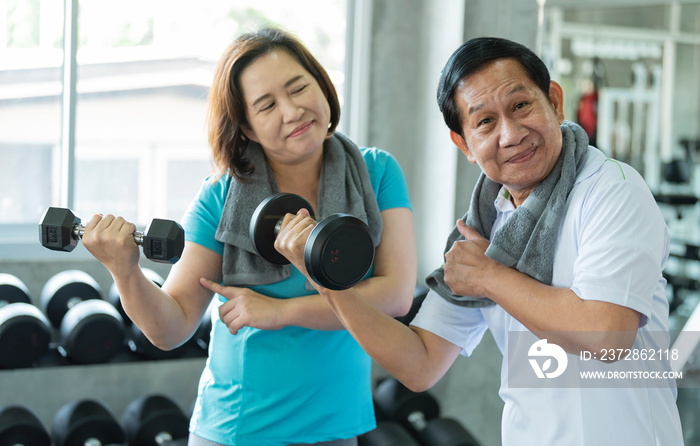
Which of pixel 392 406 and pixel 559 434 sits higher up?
pixel 559 434

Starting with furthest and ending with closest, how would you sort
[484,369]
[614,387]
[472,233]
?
[484,369], [472,233], [614,387]

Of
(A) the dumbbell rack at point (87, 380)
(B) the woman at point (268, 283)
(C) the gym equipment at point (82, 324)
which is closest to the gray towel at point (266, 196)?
(B) the woman at point (268, 283)

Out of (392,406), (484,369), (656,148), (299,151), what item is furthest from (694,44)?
(299,151)

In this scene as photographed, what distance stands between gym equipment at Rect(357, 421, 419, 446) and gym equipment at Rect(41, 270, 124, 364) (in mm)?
990

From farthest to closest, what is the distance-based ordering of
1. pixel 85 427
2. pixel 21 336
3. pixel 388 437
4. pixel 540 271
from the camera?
pixel 388 437 → pixel 85 427 → pixel 21 336 → pixel 540 271

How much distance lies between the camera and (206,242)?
1.41 meters

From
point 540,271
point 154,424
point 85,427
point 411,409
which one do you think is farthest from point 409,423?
point 540,271

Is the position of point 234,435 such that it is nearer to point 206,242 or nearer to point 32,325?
point 206,242

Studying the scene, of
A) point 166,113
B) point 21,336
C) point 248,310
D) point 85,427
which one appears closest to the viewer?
point 248,310

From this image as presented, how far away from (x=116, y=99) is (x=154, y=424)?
4.53ft

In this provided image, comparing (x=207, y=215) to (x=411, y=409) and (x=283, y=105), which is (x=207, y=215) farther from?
(x=411, y=409)

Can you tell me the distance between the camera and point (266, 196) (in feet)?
4.73

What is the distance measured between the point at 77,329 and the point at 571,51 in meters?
5.05

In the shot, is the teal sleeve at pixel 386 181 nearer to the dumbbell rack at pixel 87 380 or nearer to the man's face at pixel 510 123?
the man's face at pixel 510 123
